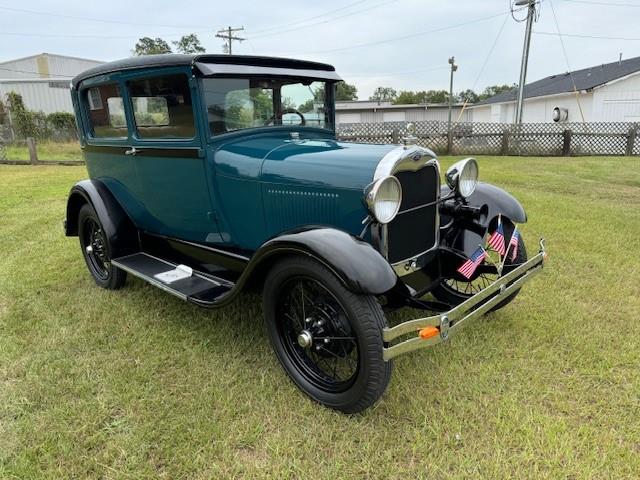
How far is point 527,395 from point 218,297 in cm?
192

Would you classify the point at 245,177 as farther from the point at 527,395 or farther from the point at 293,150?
the point at 527,395

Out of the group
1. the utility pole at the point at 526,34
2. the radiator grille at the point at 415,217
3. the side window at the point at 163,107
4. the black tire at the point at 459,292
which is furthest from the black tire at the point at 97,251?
the utility pole at the point at 526,34

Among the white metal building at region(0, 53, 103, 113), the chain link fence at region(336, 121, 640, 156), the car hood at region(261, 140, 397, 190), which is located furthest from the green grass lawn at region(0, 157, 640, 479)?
the white metal building at region(0, 53, 103, 113)

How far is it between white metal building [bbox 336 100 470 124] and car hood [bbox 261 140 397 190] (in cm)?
2739

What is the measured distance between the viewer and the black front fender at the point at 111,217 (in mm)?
3844

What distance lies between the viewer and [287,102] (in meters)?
3.55

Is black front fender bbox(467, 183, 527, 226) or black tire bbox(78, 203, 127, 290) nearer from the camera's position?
black front fender bbox(467, 183, 527, 226)

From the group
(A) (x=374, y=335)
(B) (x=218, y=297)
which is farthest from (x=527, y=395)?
(B) (x=218, y=297)

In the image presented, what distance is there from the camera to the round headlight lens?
3.18 m

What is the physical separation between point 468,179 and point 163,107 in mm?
2258

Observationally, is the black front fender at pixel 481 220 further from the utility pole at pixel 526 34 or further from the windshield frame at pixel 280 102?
the utility pole at pixel 526 34

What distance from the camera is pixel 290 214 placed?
2.86 metres

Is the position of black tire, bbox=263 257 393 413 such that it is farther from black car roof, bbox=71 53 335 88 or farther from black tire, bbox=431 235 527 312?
black car roof, bbox=71 53 335 88

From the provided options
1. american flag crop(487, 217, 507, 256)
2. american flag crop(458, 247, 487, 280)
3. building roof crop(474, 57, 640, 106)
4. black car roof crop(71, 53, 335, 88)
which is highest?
building roof crop(474, 57, 640, 106)
